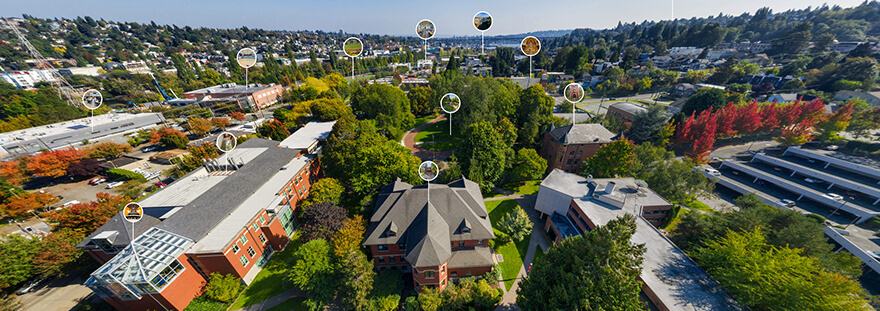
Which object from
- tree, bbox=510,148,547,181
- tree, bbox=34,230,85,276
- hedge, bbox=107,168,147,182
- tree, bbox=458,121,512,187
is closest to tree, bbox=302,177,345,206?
tree, bbox=458,121,512,187

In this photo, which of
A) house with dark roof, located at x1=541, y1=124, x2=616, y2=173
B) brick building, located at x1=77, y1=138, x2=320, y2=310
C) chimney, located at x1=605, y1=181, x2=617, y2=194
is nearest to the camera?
brick building, located at x1=77, y1=138, x2=320, y2=310

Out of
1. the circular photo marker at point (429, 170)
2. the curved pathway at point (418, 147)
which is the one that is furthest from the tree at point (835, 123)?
the circular photo marker at point (429, 170)

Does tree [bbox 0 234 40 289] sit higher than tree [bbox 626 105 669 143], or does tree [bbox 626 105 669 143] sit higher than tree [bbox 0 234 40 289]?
tree [bbox 626 105 669 143]

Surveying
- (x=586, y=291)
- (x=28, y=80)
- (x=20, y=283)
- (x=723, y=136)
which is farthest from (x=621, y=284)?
→ (x=28, y=80)

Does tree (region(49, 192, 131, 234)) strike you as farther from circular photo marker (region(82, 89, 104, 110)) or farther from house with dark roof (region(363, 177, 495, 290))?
house with dark roof (region(363, 177, 495, 290))

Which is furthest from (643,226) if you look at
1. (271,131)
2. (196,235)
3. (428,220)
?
(271,131)

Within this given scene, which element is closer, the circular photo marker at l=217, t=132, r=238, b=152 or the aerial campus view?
the aerial campus view

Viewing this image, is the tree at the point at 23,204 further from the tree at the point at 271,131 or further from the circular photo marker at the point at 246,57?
Result: the circular photo marker at the point at 246,57
